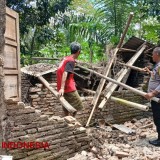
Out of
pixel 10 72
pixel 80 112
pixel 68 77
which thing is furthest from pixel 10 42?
pixel 80 112

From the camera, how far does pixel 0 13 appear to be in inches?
98.6

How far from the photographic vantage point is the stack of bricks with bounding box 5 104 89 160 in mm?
3709

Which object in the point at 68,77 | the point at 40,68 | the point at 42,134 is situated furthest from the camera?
the point at 40,68

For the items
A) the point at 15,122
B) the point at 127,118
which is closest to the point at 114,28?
the point at 127,118

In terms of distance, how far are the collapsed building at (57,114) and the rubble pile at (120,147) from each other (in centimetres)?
3

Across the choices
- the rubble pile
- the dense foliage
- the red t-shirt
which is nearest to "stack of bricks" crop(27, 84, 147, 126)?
the rubble pile

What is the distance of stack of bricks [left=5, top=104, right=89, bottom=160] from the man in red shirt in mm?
406

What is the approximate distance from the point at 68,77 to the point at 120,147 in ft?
5.05

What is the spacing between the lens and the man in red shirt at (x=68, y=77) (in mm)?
4668

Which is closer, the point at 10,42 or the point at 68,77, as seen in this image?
the point at 10,42

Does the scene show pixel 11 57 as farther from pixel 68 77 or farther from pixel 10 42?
pixel 68 77

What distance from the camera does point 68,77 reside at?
190 inches

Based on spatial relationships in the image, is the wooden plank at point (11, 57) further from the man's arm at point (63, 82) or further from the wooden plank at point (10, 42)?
the man's arm at point (63, 82)

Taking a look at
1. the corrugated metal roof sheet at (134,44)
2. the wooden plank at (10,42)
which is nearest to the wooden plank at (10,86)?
the wooden plank at (10,42)
